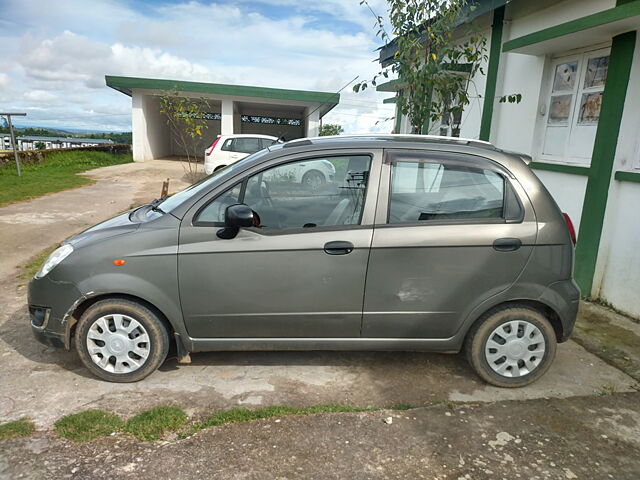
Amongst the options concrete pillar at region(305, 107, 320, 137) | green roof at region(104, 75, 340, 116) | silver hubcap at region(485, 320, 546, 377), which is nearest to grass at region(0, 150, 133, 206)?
green roof at region(104, 75, 340, 116)

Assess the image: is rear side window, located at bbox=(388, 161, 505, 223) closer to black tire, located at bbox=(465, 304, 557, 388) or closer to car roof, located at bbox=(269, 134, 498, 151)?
car roof, located at bbox=(269, 134, 498, 151)

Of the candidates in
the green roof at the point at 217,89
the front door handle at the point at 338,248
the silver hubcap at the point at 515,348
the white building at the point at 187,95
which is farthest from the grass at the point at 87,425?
the green roof at the point at 217,89

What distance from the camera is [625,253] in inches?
192

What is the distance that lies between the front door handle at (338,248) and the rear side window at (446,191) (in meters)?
0.46

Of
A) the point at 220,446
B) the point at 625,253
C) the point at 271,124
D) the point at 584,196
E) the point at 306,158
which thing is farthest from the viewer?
the point at 271,124

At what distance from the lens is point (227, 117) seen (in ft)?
66.3

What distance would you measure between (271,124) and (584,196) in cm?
2506

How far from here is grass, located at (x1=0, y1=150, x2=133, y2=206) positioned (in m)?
11.5

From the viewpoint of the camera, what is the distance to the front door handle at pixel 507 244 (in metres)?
3.19

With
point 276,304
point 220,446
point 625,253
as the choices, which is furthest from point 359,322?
point 625,253

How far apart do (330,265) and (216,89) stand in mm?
18021

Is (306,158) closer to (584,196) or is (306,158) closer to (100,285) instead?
(100,285)

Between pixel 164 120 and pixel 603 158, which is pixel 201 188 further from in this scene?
pixel 164 120

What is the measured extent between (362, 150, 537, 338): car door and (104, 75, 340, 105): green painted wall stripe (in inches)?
673
